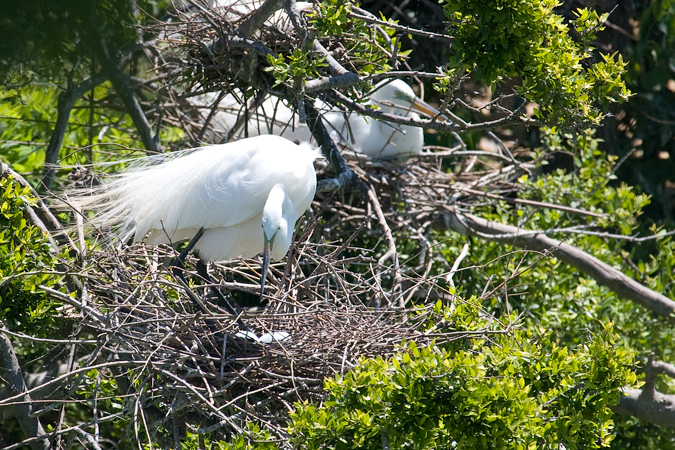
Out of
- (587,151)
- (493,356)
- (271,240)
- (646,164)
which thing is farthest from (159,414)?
(646,164)

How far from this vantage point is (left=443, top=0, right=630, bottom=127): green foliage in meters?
1.69

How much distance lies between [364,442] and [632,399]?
161 centimetres

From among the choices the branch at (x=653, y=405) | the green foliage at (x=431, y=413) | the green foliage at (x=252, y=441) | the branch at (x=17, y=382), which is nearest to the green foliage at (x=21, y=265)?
the branch at (x=17, y=382)

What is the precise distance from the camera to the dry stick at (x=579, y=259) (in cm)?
291

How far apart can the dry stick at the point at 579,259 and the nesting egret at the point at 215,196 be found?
0.98 metres

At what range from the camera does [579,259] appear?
9.75ft

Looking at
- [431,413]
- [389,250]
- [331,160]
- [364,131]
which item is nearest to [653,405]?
[389,250]

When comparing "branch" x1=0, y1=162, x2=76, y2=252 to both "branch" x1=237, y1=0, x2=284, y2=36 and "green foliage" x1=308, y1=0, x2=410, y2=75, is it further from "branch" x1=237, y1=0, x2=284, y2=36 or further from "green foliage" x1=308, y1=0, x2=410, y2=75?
"green foliage" x1=308, y1=0, x2=410, y2=75

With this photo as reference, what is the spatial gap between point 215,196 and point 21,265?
77 cm

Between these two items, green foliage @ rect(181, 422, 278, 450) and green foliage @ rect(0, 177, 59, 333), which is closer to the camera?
green foliage @ rect(181, 422, 278, 450)

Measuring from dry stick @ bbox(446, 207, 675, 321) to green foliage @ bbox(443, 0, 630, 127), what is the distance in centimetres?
97

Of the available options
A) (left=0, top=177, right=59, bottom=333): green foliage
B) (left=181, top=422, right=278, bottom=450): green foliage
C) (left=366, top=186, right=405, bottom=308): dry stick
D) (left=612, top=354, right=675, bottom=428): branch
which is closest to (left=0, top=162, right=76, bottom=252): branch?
(left=0, top=177, right=59, bottom=333): green foliage

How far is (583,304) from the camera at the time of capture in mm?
3166

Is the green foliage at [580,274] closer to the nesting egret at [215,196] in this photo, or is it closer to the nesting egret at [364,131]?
the nesting egret at [364,131]
